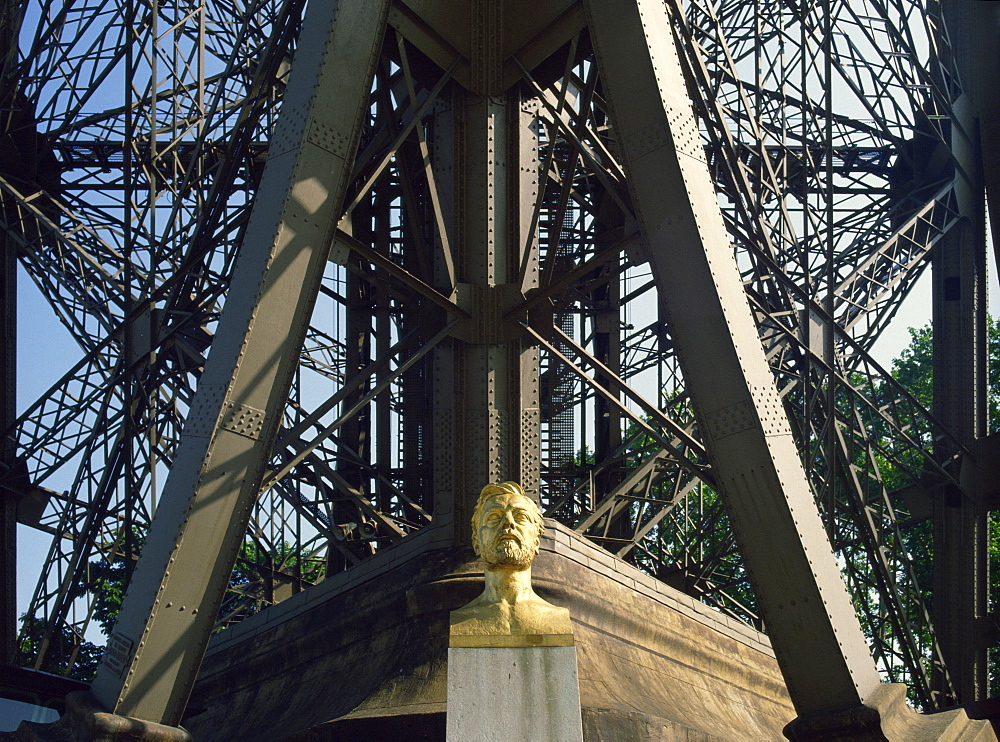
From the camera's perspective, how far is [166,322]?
18078 millimetres

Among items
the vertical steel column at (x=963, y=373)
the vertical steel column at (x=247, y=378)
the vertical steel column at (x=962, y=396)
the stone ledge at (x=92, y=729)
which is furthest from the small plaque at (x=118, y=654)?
the vertical steel column at (x=963, y=373)

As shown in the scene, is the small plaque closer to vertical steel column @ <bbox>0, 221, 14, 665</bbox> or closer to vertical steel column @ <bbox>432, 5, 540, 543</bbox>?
vertical steel column @ <bbox>432, 5, 540, 543</bbox>

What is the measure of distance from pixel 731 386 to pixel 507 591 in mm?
3172

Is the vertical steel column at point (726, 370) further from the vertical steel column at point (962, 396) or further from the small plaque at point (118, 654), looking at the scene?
the vertical steel column at point (962, 396)

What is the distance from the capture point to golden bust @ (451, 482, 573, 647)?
8734mm

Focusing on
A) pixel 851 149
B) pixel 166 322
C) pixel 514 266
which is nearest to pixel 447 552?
pixel 514 266

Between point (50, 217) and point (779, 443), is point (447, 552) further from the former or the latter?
point (50, 217)

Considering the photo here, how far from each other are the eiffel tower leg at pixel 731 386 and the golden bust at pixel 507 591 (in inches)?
96.7

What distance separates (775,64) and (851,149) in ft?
7.14

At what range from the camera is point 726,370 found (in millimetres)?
11523

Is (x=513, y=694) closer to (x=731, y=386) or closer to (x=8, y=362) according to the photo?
(x=731, y=386)

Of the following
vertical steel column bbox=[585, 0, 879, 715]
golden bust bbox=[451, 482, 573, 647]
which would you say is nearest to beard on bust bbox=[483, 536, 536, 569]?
golden bust bbox=[451, 482, 573, 647]

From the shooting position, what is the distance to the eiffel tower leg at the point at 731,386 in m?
10.9

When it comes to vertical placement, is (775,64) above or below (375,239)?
above
